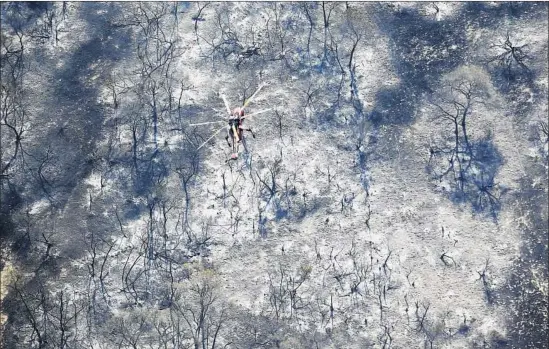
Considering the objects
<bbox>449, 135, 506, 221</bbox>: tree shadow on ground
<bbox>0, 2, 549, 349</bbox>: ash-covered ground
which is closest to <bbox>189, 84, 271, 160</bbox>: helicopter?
<bbox>0, 2, 549, 349</bbox>: ash-covered ground

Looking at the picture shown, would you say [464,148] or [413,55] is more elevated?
[413,55]

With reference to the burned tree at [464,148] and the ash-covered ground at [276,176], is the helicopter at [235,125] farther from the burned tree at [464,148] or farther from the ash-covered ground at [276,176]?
the burned tree at [464,148]

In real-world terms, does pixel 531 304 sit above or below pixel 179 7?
below

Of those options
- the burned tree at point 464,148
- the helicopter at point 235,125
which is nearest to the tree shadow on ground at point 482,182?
the burned tree at point 464,148

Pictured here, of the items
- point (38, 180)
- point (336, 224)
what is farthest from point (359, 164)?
point (38, 180)

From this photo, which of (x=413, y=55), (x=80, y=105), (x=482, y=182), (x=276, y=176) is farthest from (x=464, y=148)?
(x=80, y=105)

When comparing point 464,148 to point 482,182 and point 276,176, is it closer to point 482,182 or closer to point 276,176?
point 482,182

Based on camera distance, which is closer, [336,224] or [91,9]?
[336,224]

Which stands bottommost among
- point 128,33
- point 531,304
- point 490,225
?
point 531,304

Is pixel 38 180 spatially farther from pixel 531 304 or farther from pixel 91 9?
pixel 531 304

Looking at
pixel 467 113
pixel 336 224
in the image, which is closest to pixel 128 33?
pixel 336 224

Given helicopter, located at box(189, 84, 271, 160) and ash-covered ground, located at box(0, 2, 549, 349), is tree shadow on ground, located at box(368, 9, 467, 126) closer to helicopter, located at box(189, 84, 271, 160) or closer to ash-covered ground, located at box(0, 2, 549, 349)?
ash-covered ground, located at box(0, 2, 549, 349)
